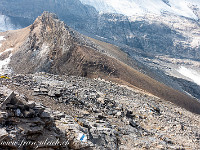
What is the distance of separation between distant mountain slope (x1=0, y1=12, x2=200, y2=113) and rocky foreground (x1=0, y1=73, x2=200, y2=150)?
13.0 metres

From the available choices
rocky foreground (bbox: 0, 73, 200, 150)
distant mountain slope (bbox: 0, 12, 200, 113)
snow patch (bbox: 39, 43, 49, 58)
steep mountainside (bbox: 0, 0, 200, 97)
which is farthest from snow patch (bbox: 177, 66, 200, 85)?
rocky foreground (bbox: 0, 73, 200, 150)

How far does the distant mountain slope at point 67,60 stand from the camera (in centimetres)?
2745

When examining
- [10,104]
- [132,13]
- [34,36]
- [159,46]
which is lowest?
[159,46]

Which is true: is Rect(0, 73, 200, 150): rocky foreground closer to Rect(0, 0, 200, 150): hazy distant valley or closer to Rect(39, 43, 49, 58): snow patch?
Rect(0, 0, 200, 150): hazy distant valley

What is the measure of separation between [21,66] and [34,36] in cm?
821

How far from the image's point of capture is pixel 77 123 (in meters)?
8.48

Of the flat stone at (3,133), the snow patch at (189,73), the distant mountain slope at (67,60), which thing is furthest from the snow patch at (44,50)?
the snow patch at (189,73)

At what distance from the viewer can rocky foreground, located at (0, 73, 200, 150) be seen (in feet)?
19.6

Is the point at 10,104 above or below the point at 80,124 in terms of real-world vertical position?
above

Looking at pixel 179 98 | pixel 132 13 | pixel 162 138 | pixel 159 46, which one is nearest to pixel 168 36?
pixel 159 46

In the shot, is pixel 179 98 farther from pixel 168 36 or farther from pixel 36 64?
pixel 168 36

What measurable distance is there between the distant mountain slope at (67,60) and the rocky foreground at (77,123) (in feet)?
42.6

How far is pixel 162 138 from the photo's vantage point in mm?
10742

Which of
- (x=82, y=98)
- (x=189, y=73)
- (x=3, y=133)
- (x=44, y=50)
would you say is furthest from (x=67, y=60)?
(x=189, y=73)
